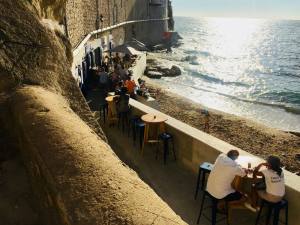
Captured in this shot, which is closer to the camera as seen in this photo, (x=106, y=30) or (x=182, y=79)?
(x=106, y=30)

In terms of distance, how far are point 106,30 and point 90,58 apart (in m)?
9.15

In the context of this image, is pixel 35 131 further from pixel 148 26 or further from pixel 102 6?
pixel 148 26

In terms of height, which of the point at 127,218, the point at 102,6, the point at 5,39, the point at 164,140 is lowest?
the point at 164,140

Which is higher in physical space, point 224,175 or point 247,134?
point 224,175

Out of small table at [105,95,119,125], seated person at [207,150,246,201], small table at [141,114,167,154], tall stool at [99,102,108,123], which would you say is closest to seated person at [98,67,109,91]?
tall stool at [99,102,108,123]

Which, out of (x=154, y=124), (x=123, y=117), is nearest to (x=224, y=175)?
(x=154, y=124)

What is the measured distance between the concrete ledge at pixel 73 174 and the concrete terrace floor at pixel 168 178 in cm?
281

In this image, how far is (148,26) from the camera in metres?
56.8

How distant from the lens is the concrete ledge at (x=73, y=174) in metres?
2.62

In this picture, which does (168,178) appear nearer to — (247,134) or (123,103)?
(123,103)

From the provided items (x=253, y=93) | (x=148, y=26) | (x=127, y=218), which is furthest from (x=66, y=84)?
(x=148, y=26)

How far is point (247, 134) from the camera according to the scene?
17.1 metres

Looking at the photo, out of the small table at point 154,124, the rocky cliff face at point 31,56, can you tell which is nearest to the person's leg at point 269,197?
the rocky cliff face at point 31,56

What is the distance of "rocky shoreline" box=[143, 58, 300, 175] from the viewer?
14.6m
